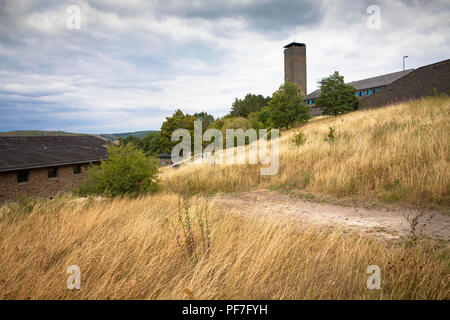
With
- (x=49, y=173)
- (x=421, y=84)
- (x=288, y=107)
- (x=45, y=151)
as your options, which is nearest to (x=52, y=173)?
(x=49, y=173)

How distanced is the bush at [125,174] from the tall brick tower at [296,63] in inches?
2176

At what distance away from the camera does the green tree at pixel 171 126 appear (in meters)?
47.0

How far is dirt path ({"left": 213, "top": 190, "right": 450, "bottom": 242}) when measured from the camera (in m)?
4.09

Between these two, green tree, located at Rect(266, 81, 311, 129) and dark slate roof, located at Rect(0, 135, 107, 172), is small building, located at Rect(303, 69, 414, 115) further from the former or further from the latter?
dark slate roof, located at Rect(0, 135, 107, 172)

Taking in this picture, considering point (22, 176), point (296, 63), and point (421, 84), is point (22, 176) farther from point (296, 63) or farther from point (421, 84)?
point (296, 63)

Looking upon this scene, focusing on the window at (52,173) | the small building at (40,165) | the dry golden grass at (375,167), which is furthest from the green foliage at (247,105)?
the dry golden grass at (375,167)

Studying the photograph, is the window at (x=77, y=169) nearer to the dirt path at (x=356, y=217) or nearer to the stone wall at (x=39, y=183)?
the stone wall at (x=39, y=183)

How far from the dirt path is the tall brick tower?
56575 millimetres

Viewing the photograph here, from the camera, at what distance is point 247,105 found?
64125mm

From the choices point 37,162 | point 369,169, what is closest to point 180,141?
point 37,162

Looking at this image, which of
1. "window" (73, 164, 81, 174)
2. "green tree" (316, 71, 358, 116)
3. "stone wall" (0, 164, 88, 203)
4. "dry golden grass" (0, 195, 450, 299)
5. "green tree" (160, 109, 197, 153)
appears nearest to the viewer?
"dry golden grass" (0, 195, 450, 299)

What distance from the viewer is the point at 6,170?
52.1 ft

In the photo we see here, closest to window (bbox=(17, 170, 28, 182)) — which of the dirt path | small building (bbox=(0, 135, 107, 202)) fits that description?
small building (bbox=(0, 135, 107, 202))

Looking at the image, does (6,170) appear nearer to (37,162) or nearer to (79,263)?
(37,162)
